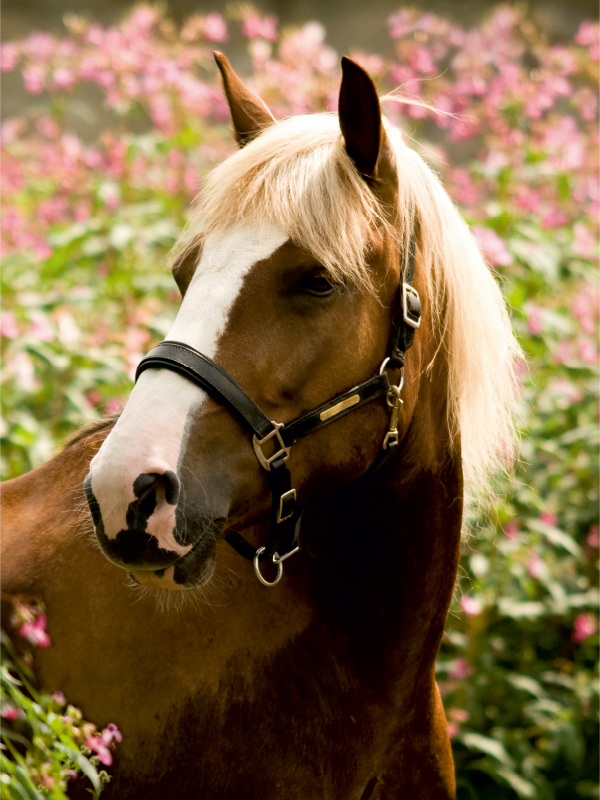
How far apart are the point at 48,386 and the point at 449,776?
2.21 m

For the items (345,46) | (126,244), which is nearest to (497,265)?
(126,244)

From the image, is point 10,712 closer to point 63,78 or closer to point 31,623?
point 31,623

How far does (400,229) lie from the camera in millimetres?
1505

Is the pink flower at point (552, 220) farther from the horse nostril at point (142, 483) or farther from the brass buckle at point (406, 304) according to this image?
the horse nostril at point (142, 483)

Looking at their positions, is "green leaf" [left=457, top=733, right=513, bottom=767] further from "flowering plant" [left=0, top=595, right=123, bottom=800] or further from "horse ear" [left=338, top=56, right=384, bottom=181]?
"horse ear" [left=338, top=56, right=384, bottom=181]

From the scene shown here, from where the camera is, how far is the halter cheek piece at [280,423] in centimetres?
128

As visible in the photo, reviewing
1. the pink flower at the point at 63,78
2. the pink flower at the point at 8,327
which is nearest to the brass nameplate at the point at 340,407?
the pink flower at the point at 8,327

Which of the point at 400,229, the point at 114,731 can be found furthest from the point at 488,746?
the point at 400,229

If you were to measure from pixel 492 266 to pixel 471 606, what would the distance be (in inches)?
50.3

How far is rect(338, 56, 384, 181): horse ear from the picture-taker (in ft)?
4.41

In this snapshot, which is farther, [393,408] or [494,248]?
[494,248]

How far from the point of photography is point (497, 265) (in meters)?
3.37

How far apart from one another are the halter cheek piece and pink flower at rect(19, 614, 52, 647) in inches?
15.6

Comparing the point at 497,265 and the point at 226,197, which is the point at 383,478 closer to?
the point at 226,197
